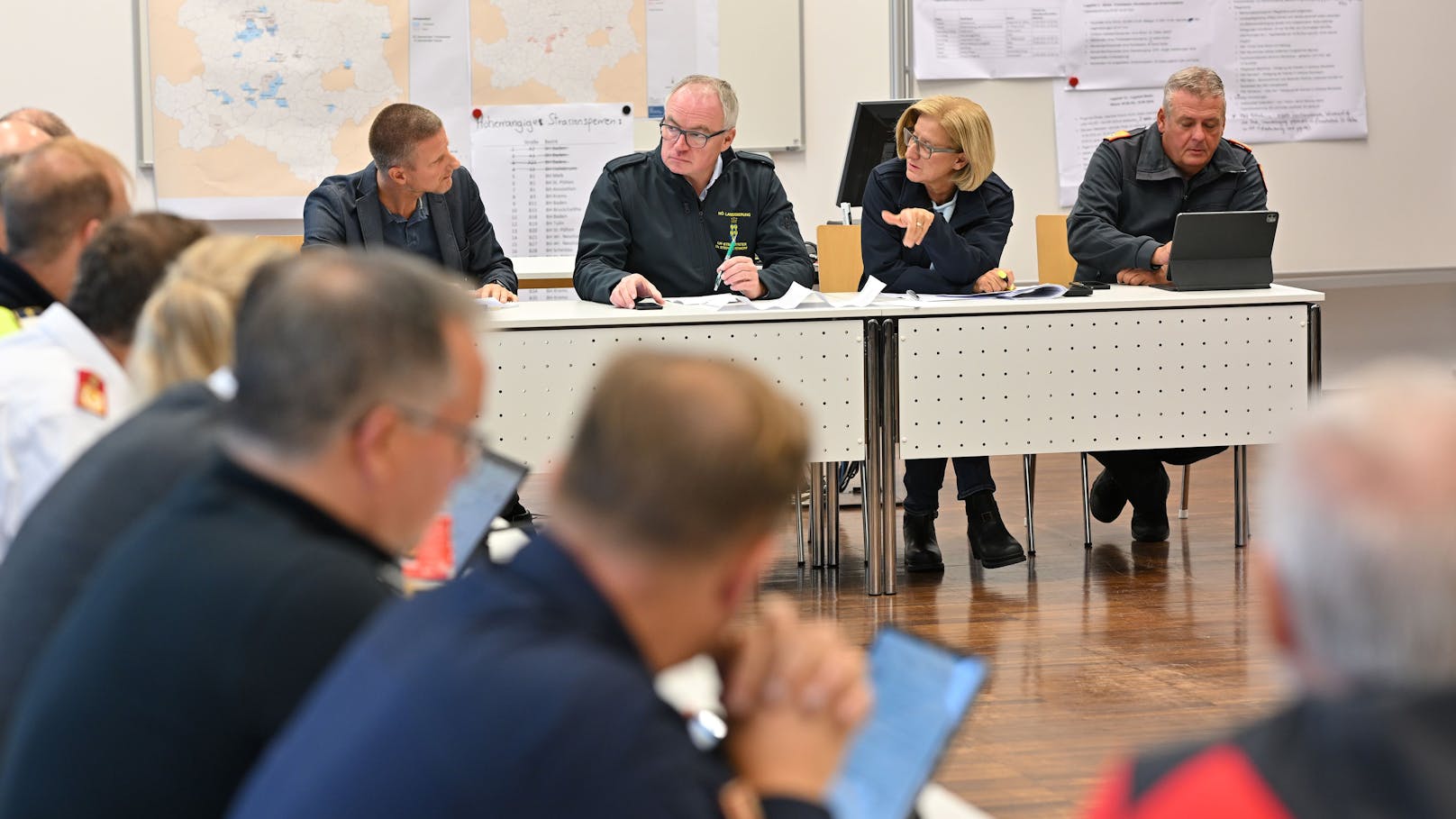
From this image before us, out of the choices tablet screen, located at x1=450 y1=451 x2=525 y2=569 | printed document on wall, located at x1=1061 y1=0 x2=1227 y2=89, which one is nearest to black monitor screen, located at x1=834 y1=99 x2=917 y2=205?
printed document on wall, located at x1=1061 y1=0 x2=1227 y2=89

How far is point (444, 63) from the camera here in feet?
20.3

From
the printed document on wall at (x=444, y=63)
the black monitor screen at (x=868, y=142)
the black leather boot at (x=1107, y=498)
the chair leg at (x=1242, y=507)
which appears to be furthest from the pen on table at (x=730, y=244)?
the printed document on wall at (x=444, y=63)

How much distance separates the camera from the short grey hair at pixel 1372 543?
0.69 meters

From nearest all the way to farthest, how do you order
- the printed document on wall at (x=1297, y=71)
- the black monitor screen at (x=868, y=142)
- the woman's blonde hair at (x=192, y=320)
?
1. the woman's blonde hair at (x=192, y=320)
2. the black monitor screen at (x=868, y=142)
3. the printed document on wall at (x=1297, y=71)

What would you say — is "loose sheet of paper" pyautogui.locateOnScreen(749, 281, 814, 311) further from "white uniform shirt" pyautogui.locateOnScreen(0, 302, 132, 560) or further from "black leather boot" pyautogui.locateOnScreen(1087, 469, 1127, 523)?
"white uniform shirt" pyautogui.locateOnScreen(0, 302, 132, 560)

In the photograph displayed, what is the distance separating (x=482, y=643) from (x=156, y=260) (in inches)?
47.9

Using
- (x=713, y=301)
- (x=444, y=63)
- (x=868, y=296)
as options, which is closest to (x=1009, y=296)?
(x=868, y=296)

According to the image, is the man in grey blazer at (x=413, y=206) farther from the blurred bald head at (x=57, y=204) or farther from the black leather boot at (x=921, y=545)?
the blurred bald head at (x=57, y=204)

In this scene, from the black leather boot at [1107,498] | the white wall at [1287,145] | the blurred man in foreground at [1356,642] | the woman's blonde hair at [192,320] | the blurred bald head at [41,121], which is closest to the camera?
the blurred man in foreground at [1356,642]

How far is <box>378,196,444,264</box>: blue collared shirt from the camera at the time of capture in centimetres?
463

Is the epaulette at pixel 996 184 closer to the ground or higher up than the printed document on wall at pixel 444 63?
closer to the ground

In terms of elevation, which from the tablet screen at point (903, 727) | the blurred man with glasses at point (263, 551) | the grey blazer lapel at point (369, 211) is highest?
the grey blazer lapel at point (369, 211)

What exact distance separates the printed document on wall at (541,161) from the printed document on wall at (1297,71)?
109 inches

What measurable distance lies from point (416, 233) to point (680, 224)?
2.78 feet
